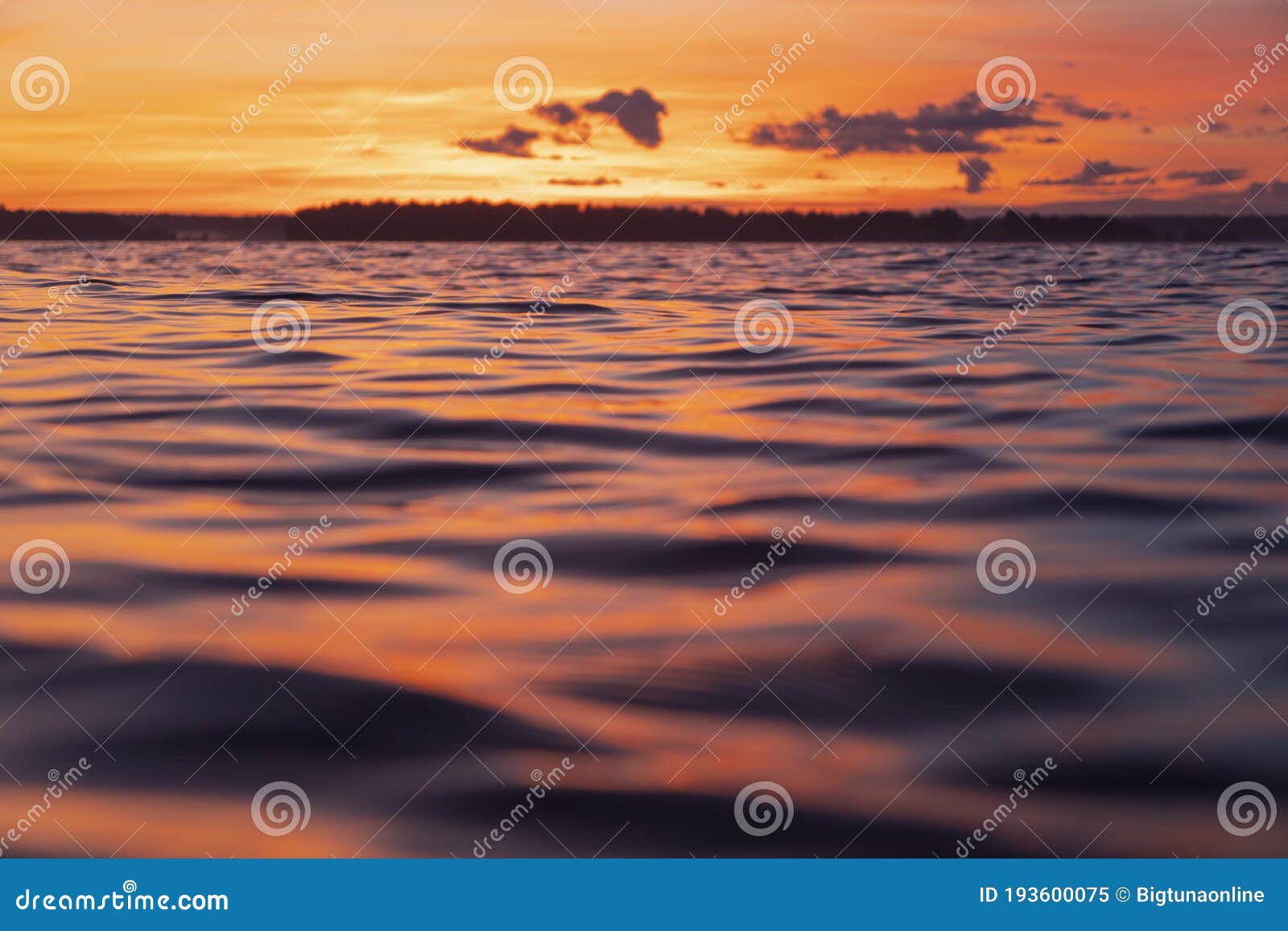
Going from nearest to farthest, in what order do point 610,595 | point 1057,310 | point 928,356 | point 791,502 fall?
1. point 610,595
2. point 791,502
3. point 928,356
4. point 1057,310

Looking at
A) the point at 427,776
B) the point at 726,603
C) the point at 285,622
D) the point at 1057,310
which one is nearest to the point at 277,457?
the point at 285,622

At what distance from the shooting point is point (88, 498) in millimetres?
6828

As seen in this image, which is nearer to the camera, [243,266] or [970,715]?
[970,715]

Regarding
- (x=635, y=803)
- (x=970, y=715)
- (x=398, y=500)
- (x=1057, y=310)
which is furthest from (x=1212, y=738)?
(x=1057, y=310)

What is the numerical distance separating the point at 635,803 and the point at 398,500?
144 inches

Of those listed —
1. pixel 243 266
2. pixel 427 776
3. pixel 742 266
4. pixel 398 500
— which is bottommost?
pixel 427 776

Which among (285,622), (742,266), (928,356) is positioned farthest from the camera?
(742,266)

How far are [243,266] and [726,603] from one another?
29435mm

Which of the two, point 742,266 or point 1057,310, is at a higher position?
point 742,266

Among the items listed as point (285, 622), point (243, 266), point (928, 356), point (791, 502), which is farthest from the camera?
point (243, 266)

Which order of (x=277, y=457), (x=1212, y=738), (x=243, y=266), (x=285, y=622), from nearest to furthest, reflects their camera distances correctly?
1. (x=1212, y=738)
2. (x=285, y=622)
3. (x=277, y=457)
4. (x=243, y=266)

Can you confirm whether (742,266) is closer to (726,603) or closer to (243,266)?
(243,266)

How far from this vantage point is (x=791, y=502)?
265 inches

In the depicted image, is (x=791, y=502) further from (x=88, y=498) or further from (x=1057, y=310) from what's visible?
(x=1057, y=310)
